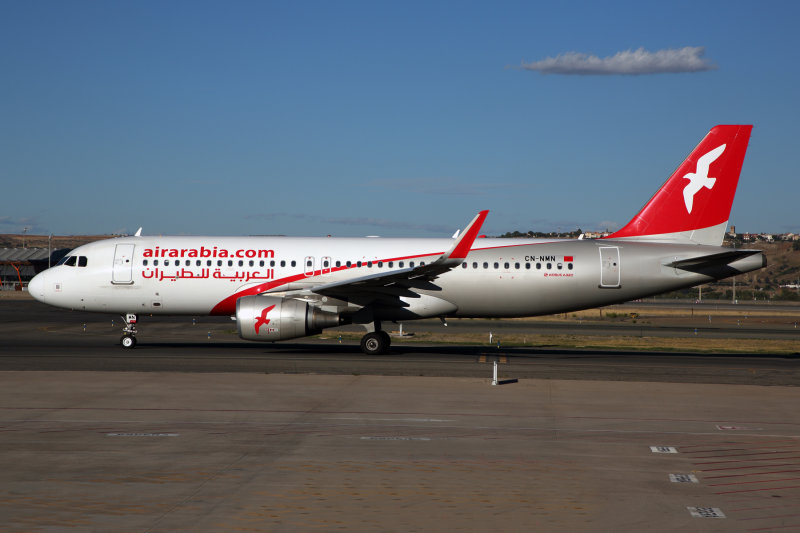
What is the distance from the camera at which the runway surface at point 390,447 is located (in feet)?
29.0

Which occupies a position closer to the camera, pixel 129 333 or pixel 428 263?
pixel 428 263

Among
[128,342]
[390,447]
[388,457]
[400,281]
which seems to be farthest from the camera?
[128,342]

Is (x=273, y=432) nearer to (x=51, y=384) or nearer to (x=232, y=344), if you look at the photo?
(x=51, y=384)

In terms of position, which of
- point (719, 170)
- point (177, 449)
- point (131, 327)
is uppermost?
point (719, 170)

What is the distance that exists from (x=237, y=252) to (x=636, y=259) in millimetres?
14206

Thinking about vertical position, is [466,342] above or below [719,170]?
below

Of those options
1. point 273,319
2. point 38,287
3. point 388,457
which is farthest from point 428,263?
point 388,457

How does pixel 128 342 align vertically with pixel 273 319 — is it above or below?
below

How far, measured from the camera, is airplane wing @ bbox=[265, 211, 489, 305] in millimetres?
25031

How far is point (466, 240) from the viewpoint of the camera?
24.8 meters

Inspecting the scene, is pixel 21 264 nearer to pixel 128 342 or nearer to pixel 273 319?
pixel 128 342

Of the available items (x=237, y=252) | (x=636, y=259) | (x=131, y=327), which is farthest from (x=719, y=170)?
(x=131, y=327)

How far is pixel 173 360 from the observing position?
23.8 m

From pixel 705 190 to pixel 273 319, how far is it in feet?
52.6
